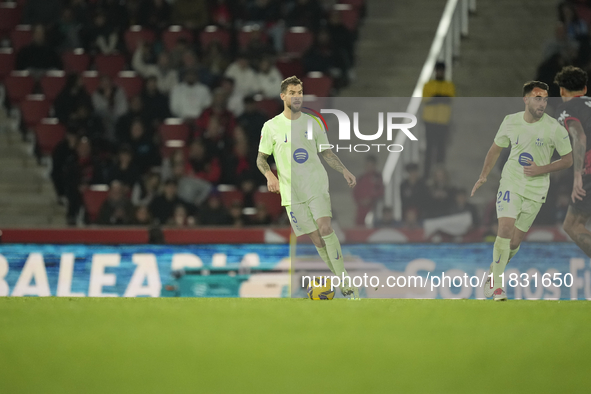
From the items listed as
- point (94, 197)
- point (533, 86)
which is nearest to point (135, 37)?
point (94, 197)

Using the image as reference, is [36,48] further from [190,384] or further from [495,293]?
[190,384]

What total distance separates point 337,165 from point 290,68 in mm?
5303

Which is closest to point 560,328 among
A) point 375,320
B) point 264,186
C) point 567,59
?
point 375,320

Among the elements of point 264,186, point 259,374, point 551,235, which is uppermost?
point 259,374

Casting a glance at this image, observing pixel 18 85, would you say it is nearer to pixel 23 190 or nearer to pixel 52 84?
pixel 52 84

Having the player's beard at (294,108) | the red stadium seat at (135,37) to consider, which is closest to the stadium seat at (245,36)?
the red stadium seat at (135,37)

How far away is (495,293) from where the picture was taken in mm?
7414

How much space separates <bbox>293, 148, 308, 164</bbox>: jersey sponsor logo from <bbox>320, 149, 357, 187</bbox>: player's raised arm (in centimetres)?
16

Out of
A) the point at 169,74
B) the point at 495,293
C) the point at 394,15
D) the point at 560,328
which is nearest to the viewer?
the point at 560,328

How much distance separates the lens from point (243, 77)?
12.3 m

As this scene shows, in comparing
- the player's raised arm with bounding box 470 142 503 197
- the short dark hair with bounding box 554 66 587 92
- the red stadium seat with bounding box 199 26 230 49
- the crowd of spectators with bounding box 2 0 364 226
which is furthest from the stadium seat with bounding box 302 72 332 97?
the short dark hair with bounding box 554 66 587 92

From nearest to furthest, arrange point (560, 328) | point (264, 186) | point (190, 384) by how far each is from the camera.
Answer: point (190, 384) → point (560, 328) → point (264, 186)

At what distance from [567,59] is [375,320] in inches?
284

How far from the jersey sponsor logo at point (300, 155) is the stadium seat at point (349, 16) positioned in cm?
631
